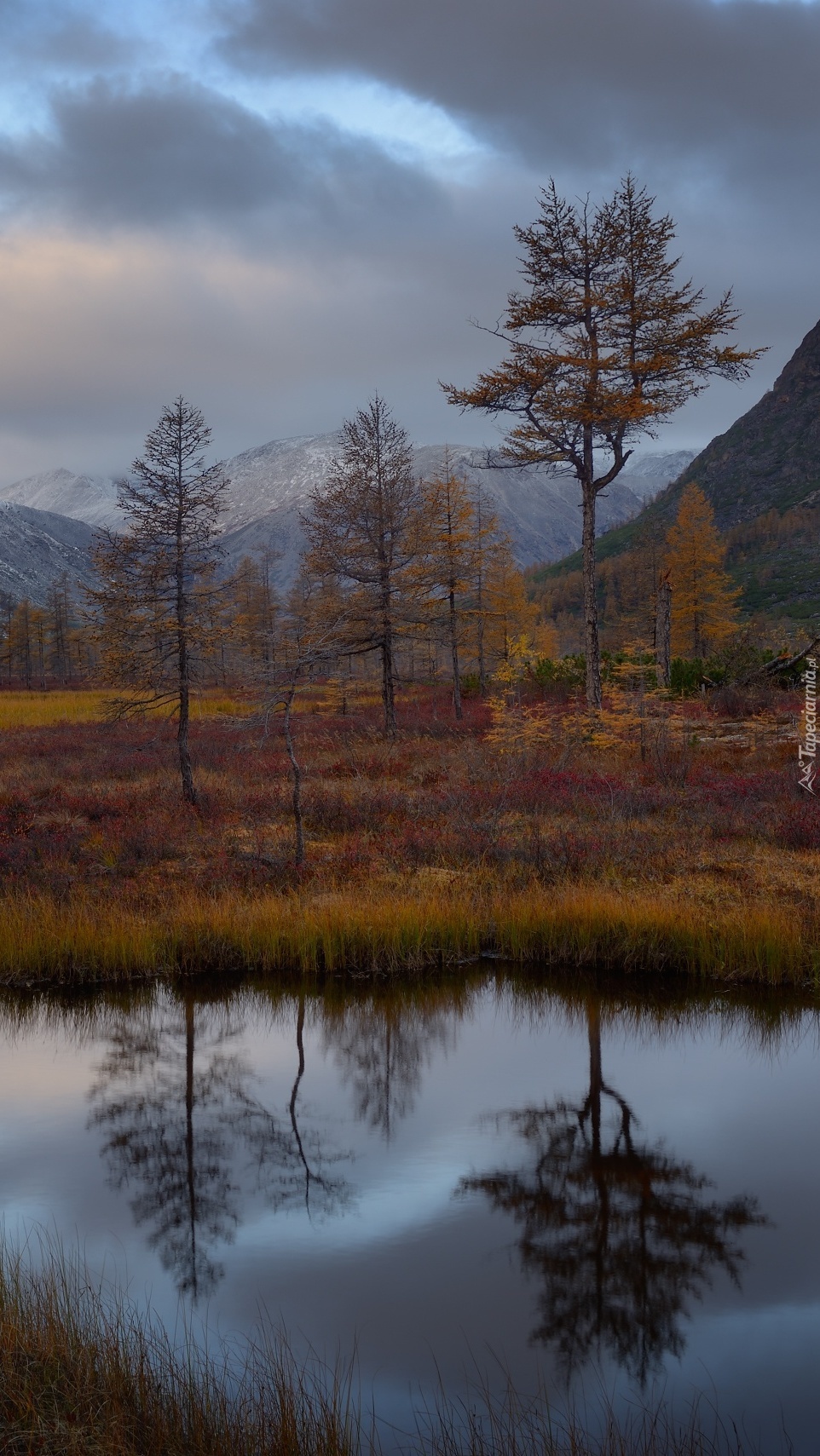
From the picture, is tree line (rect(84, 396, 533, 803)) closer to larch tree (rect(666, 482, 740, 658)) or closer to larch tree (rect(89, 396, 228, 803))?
larch tree (rect(89, 396, 228, 803))

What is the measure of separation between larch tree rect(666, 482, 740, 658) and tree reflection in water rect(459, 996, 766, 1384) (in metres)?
41.4

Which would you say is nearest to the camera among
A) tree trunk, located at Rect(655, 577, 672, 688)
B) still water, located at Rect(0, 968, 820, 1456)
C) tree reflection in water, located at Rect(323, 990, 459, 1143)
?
still water, located at Rect(0, 968, 820, 1456)

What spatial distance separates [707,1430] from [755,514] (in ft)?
511

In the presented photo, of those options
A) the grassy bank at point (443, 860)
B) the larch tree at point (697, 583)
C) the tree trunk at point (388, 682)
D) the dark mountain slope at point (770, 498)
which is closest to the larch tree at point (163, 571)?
the grassy bank at point (443, 860)

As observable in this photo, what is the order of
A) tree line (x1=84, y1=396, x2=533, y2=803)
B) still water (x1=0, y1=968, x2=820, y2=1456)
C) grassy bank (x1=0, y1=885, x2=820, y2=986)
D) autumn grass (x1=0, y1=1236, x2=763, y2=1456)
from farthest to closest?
tree line (x1=84, y1=396, x2=533, y2=803) → grassy bank (x1=0, y1=885, x2=820, y2=986) → still water (x1=0, y1=968, x2=820, y2=1456) → autumn grass (x1=0, y1=1236, x2=763, y2=1456)

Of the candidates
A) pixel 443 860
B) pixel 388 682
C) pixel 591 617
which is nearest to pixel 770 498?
pixel 388 682

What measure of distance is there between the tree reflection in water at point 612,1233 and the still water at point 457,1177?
0.05 feet

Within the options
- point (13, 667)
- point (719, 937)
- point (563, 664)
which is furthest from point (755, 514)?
point (719, 937)

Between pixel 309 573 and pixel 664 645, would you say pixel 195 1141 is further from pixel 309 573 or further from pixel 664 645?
pixel 309 573

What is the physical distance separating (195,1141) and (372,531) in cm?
2275

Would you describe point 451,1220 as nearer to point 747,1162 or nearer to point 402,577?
point 747,1162

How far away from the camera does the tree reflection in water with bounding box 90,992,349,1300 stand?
5570mm

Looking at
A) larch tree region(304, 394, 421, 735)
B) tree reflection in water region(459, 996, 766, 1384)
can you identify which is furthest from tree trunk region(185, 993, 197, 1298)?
larch tree region(304, 394, 421, 735)

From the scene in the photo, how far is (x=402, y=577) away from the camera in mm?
28578
